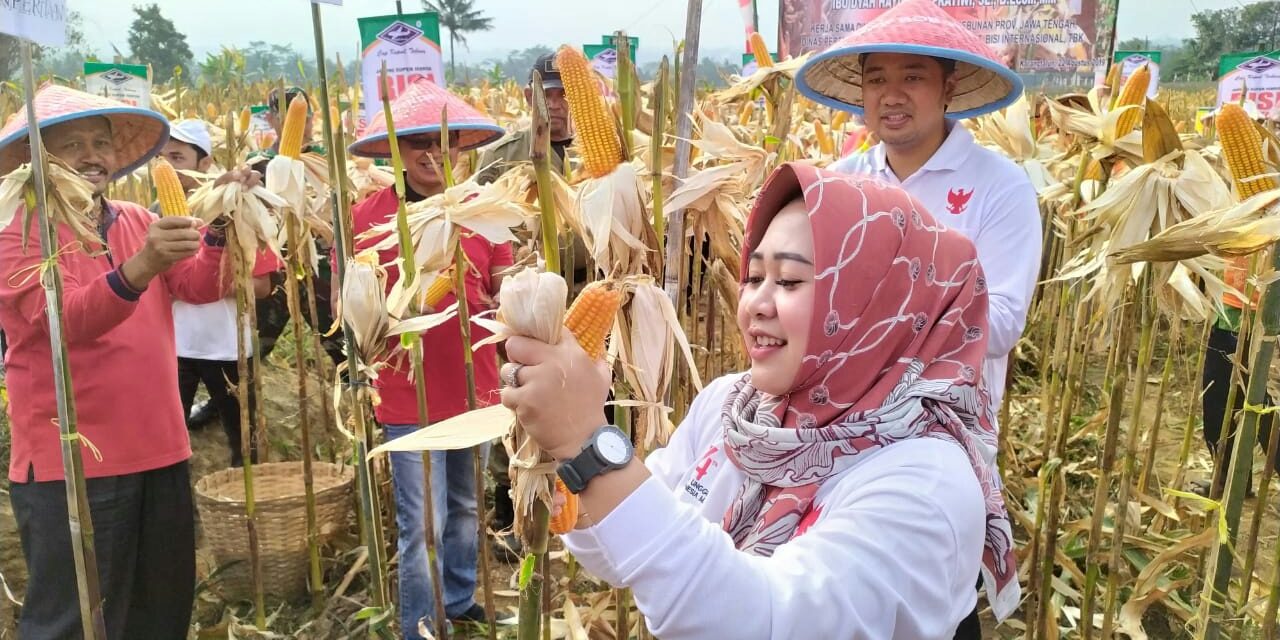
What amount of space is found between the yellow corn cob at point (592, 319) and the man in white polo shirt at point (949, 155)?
123cm

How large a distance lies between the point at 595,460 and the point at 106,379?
1874 millimetres

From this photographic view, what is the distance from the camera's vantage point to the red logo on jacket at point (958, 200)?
86.5 inches

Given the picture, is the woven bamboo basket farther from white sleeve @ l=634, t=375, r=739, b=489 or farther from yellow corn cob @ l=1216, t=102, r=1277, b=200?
yellow corn cob @ l=1216, t=102, r=1277, b=200

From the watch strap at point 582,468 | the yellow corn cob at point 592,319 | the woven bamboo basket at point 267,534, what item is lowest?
the woven bamboo basket at point 267,534

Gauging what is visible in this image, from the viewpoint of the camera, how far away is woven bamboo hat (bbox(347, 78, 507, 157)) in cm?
281

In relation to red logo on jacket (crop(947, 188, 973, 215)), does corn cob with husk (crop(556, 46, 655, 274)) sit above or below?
above

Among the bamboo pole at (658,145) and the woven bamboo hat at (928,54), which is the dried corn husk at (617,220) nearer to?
the bamboo pole at (658,145)

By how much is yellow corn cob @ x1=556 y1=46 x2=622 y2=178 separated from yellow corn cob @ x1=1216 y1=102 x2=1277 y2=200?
4.56 feet

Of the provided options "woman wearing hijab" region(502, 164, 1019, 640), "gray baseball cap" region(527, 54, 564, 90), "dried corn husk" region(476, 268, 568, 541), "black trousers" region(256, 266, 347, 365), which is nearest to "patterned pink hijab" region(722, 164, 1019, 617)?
"woman wearing hijab" region(502, 164, 1019, 640)

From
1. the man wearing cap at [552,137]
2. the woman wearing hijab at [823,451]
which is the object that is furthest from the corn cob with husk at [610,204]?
the man wearing cap at [552,137]

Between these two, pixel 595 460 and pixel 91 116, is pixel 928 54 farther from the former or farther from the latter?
pixel 91 116

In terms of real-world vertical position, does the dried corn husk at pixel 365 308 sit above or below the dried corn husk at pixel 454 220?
below

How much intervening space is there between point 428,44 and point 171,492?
6.45 ft

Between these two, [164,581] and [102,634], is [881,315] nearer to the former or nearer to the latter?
[102,634]
